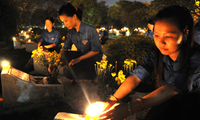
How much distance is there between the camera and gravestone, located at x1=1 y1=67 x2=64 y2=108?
304cm

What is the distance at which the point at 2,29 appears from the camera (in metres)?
12.9

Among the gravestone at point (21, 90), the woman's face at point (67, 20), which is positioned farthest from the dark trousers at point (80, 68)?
the woman's face at point (67, 20)

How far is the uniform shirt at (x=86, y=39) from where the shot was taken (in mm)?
3971

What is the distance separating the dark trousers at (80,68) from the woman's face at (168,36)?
2.57 metres

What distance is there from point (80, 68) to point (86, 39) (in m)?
Result: 0.73

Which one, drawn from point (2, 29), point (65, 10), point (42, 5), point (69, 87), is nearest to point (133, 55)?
point (69, 87)

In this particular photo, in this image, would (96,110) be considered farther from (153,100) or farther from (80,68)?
(80,68)

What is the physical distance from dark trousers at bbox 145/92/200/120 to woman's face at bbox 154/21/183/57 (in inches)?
17.9

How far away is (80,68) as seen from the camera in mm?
3918

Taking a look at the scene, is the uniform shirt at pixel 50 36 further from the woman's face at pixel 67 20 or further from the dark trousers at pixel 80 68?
the woman's face at pixel 67 20

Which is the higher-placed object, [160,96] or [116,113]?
[160,96]

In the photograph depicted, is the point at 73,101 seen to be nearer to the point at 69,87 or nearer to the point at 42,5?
the point at 69,87

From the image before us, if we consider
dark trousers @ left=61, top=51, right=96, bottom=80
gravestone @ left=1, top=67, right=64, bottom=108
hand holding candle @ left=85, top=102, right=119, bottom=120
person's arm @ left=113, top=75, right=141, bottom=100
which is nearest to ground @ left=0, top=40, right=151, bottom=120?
gravestone @ left=1, top=67, right=64, bottom=108

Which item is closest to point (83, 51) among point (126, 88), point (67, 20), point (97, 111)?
point (67, 20)
